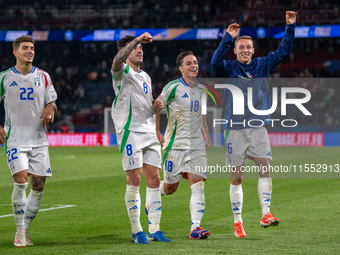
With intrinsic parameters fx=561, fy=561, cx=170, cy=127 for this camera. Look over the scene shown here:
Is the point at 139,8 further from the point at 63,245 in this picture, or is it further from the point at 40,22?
the point at 63,245

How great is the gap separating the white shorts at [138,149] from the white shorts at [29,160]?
83cm

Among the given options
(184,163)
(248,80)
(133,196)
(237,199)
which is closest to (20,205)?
(133,196)

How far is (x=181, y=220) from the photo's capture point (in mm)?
7418

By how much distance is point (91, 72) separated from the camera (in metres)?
34.7

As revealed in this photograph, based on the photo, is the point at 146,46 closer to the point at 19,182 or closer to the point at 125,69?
the point at 125,69

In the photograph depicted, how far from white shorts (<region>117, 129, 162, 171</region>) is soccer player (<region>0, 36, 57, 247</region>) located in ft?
2.71

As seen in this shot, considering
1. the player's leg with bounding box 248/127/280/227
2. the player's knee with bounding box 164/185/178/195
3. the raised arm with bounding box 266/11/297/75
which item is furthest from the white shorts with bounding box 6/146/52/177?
the raised arm with bounding box 266/11/297/75

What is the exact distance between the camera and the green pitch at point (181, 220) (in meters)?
5.46

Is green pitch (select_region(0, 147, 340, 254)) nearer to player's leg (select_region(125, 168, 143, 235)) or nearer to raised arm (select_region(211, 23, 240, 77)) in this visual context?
player's leg (select_region(125, 168, 143, 235))

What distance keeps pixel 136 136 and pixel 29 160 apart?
1167 millimetres

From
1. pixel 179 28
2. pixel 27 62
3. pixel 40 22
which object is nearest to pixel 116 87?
pixel 27 62

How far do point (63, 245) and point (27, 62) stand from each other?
1958 mm

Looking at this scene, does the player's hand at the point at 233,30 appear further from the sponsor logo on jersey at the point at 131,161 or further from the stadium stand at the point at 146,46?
the stadium stand at the point at 146,46

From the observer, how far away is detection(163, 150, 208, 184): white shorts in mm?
6168
